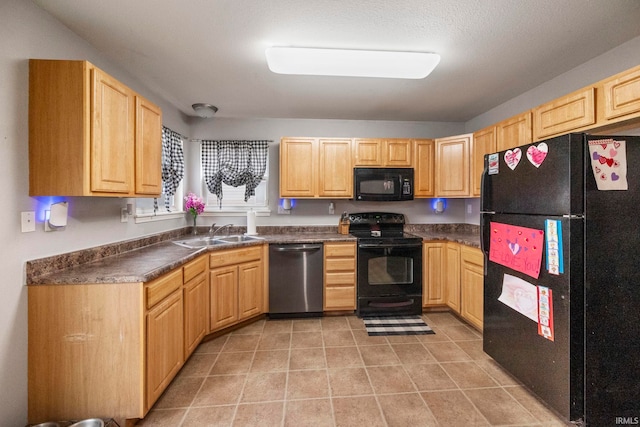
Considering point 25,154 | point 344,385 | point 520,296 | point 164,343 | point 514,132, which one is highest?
point 514,132

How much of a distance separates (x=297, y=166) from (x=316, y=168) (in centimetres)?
24

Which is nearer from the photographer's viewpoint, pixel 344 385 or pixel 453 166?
pixel 344 385

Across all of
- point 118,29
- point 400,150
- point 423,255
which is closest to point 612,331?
point 423,255

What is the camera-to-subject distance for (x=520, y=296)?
72.2 inches

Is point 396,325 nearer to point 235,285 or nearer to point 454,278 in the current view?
point 454,278

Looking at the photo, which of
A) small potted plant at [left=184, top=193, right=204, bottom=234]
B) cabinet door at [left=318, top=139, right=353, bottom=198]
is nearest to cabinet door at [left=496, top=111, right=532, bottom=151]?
cabinet door at [left=318, top=139, right=353, bottom=198]

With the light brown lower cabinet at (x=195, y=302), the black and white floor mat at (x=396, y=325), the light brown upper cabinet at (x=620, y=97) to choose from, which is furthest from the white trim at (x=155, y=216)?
the light brown upper cabinet at (x=620, y=97)

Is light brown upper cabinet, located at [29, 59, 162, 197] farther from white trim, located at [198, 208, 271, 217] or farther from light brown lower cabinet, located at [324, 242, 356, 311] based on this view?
light brown lower cabinet, located at [324, 242, 356, 311]

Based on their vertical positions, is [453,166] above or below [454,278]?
above

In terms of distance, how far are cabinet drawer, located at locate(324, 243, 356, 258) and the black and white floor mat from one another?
30.3 inches

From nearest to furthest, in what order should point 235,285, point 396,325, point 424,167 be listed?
point 235,285 → point 396,325 → point 424,167

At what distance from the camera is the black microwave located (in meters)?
3.42

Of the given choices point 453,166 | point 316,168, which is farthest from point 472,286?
point 316,168

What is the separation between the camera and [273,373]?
6.98ft
